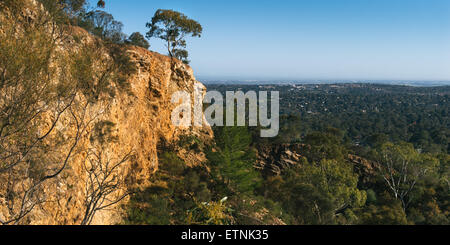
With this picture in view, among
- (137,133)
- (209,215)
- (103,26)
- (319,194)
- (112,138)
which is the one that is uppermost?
(103,26)

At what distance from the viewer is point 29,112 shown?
16.4ft

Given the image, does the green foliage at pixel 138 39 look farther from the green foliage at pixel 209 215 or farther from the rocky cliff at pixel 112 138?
the green foliage at pixel 209 215

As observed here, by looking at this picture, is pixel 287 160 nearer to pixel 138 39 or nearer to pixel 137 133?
pixel 137 133

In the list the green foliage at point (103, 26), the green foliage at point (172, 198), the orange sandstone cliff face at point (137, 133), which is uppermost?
the green foliage at point (103, 26)

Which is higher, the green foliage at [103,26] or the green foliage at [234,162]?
the green foliage at [103,26]

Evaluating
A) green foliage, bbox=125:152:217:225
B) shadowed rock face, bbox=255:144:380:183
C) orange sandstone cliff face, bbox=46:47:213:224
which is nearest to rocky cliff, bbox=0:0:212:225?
orange sandstone cliff face, bbox=46:47:213:224

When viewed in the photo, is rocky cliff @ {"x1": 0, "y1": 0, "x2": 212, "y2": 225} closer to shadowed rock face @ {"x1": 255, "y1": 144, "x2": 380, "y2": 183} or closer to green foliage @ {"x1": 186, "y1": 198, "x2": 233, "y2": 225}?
green foliage @ {"x1": 186, "y1": 198, "x2": 233, "y2": 225}

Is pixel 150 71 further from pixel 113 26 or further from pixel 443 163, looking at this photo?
pixel 443 163

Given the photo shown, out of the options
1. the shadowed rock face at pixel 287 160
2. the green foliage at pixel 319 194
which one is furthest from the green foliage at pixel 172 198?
the shadowed rock face at pixel 287 160

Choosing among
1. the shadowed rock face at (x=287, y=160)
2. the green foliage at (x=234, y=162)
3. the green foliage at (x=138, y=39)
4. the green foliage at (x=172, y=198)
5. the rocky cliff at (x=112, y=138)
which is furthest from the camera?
the shadowed rock face at (x=287, y=160)

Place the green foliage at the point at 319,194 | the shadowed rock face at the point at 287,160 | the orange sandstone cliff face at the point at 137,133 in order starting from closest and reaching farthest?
the orange sandstone cliff face at the point at 137,133, the green foliage at the point at 319,194, the shadowed rock face at the point at 287,160

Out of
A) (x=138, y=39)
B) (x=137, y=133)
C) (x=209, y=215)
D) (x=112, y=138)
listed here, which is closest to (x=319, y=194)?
(x=209, y=215)

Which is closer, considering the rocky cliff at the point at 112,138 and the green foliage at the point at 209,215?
the rocky cliff at the point at 112,138
